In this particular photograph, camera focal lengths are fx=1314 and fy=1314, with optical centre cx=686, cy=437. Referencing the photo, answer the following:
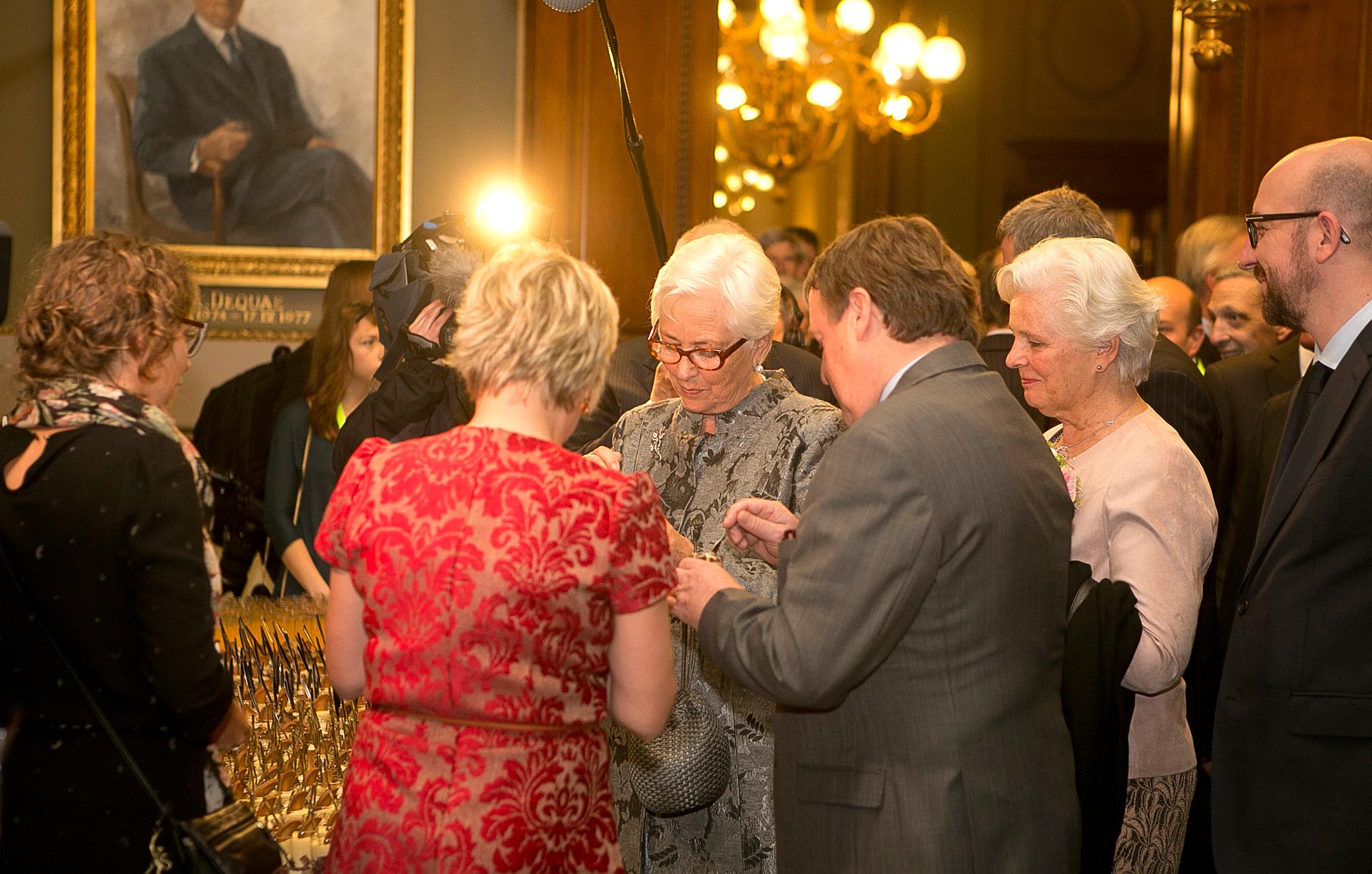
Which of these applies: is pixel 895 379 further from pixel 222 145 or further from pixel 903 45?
pixel 903 45

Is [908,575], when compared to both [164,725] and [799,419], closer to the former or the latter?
[799,419]

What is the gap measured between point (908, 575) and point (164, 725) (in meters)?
1.17

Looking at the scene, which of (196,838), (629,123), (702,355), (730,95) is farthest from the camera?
(730,95)

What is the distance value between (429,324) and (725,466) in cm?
82

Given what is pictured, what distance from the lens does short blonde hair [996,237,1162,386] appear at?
2.62 meters

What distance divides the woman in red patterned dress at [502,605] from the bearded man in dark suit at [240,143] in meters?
4.56

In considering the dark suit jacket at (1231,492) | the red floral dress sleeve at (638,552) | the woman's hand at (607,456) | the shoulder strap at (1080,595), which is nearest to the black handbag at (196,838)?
the red floral dress sleeve at (638,552)

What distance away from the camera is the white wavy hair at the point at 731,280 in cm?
265

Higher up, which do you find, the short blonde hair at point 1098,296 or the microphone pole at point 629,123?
the microphone pole at point 629,123

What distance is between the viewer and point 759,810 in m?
2.60

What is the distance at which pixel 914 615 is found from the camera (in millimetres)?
1900

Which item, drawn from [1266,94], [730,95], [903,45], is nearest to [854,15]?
[903,45]

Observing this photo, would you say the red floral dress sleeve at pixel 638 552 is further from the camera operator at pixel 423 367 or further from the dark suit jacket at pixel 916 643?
the camera operator at pixel 423 367

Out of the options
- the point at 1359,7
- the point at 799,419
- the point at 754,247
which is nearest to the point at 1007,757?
the point at 799,419
